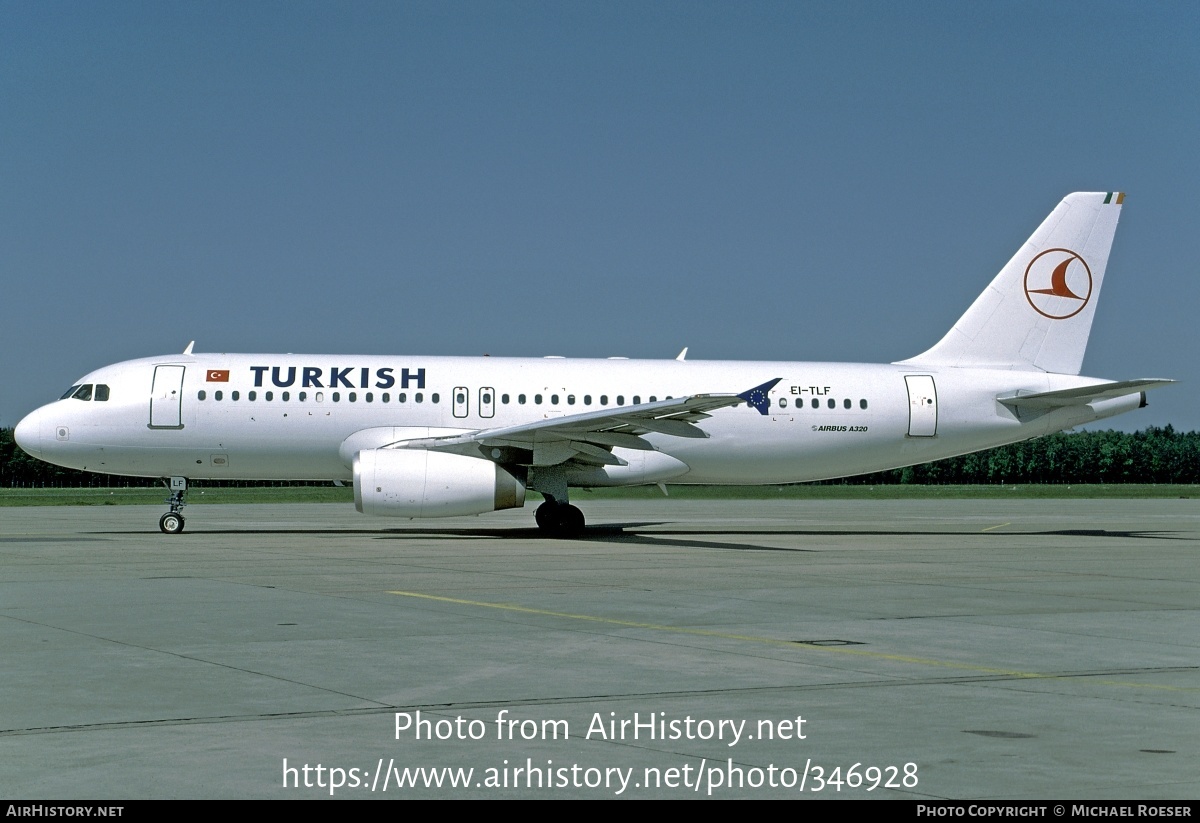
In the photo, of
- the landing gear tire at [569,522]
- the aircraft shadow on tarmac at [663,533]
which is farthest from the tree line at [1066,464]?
the landing gear tire at [569,522]

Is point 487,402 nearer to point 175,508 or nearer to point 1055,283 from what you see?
point 175,508

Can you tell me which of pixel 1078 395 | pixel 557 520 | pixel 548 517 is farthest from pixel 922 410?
pixel 548 517

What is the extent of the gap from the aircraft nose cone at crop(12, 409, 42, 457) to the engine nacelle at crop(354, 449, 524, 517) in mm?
7013

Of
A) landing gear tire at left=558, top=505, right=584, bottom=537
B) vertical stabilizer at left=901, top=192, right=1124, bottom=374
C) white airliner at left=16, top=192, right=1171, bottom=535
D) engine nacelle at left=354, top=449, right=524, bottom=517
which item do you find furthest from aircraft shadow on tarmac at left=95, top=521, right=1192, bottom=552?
vertical stabilizer at left=901, top=192, right=1124, bottom=374

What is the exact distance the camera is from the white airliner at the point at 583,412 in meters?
25.3

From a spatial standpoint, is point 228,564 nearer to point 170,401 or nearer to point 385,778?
point 170,401

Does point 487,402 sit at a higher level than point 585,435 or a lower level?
higher

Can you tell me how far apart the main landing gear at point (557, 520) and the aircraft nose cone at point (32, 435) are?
1022 centimetres

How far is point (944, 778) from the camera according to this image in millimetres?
6191

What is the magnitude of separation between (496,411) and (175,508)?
676 centimetres

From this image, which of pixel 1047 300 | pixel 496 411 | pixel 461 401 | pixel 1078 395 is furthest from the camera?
pixel 1047 300

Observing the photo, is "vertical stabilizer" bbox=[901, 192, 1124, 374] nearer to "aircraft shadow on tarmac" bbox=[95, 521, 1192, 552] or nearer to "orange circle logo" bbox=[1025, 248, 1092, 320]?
"orange circle logo" bbox=[1025, 248, 1092, 320]

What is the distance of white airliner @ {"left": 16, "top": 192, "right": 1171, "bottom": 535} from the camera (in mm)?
25281

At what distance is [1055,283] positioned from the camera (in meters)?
29.8
